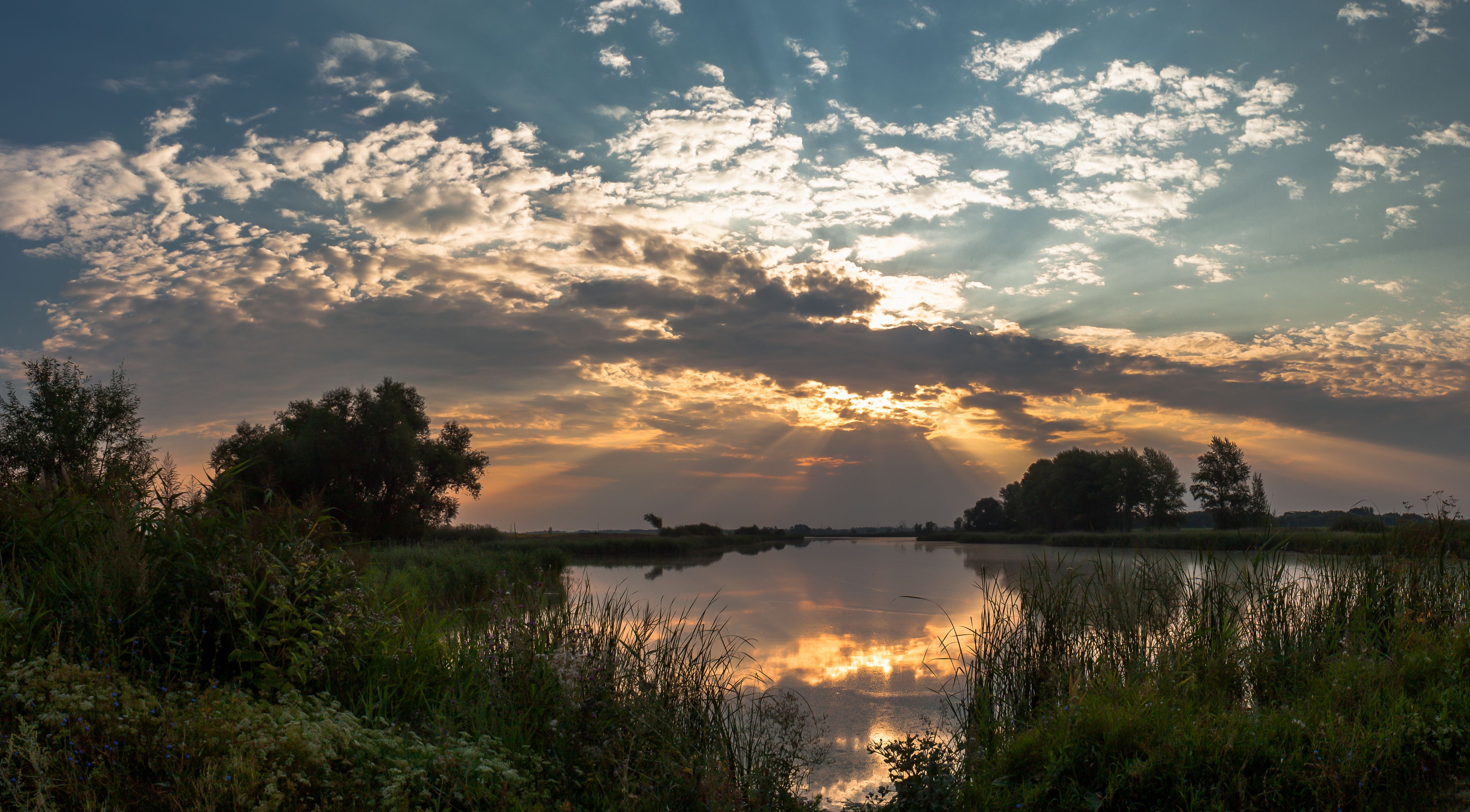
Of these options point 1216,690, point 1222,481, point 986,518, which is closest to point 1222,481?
point 1222,481

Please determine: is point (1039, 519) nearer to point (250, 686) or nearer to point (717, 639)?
point (717, 639)

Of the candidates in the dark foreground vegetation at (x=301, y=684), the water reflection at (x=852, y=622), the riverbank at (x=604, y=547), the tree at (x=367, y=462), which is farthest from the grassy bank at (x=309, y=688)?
the tree at (x=367, y=462)

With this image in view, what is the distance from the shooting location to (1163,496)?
52656 millimetres

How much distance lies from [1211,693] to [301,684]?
6560 mm

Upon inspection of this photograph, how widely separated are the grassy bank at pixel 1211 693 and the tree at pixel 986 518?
7051 cm

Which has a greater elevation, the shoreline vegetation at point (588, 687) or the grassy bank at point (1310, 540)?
the grassy bank at point (1310, 540)

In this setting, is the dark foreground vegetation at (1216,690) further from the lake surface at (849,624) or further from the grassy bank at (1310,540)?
the lake surface at (849,624)

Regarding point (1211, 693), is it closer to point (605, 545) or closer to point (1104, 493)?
point (605, 545)

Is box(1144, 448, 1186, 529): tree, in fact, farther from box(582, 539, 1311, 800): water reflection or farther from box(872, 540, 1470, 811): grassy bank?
box(872, 540, 1470, 811): grassy bank

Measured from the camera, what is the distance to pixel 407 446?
3456cm

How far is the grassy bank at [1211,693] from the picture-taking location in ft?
14.0

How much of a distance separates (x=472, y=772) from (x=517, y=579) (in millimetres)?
3823

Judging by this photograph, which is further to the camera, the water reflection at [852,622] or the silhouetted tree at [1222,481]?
the silhouetted tree at [1222,481]

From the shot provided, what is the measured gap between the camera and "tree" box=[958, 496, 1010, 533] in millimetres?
76188
